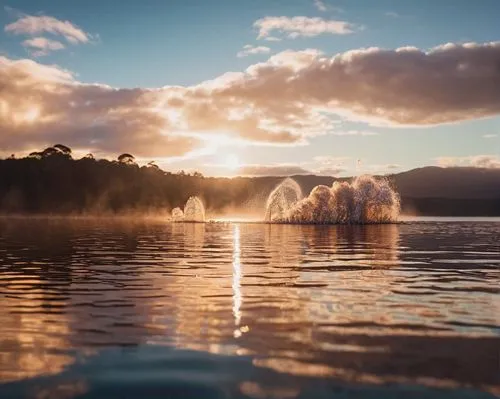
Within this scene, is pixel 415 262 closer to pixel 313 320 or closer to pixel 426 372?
pixel 313 320

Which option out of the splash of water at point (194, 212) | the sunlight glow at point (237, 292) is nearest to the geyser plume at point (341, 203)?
the splash of water at point (194, 212)

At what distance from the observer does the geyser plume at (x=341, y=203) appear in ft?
238

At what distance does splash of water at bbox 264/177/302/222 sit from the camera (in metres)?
75.5

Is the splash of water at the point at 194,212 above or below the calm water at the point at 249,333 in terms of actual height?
above

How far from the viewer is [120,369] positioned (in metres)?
8.50

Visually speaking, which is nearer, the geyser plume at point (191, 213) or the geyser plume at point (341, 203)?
the geyser plume at point (341, 203)

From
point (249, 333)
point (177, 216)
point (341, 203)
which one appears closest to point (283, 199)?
point (341, 203)

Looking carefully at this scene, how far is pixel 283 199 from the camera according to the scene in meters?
76.9

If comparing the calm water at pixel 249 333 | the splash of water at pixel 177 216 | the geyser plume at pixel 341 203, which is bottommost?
the calm water at pixel 249 333

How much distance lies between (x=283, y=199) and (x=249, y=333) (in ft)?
217

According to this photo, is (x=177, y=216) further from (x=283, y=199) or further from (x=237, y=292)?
(x=237, y=292)

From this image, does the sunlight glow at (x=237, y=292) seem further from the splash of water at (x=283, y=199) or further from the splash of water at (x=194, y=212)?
the splash of water at (x=194, y=212)

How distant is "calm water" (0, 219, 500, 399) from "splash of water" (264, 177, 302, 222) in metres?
53.6

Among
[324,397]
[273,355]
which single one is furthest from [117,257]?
[324,397]
